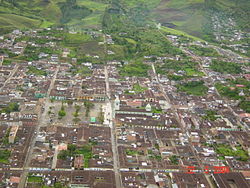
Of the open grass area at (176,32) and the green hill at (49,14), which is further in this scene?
the open grass area at (176,32)

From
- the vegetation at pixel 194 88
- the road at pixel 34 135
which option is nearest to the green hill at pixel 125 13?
the vegetation at pixel 194 88

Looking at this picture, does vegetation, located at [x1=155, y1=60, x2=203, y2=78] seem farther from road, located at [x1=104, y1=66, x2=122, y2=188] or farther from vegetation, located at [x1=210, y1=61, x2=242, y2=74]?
road, located at [x1=104, y1=66, x2=122, y2=188]

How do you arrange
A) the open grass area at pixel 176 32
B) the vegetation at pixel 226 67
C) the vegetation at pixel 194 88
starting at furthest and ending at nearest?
the open grass area at pixel 176 32 < the vegetation at pixel 226 67 < the vegetation at pixel 194 88

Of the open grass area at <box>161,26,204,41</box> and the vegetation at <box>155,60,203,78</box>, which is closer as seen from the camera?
the vegetation at <box>155,60,203,78</box>

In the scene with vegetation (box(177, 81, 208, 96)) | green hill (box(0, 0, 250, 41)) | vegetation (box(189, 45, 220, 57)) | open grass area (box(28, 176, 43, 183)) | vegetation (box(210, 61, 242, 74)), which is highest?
green hill (box(0, 0, 250, 41))

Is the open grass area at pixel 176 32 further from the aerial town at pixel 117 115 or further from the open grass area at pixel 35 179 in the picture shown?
the open grass area at pixel 35 179

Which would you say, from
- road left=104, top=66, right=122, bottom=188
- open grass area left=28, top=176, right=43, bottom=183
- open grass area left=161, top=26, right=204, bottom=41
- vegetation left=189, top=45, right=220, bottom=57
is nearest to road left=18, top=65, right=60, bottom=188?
open grass area left=28, top=176, right=43, bottom=183
